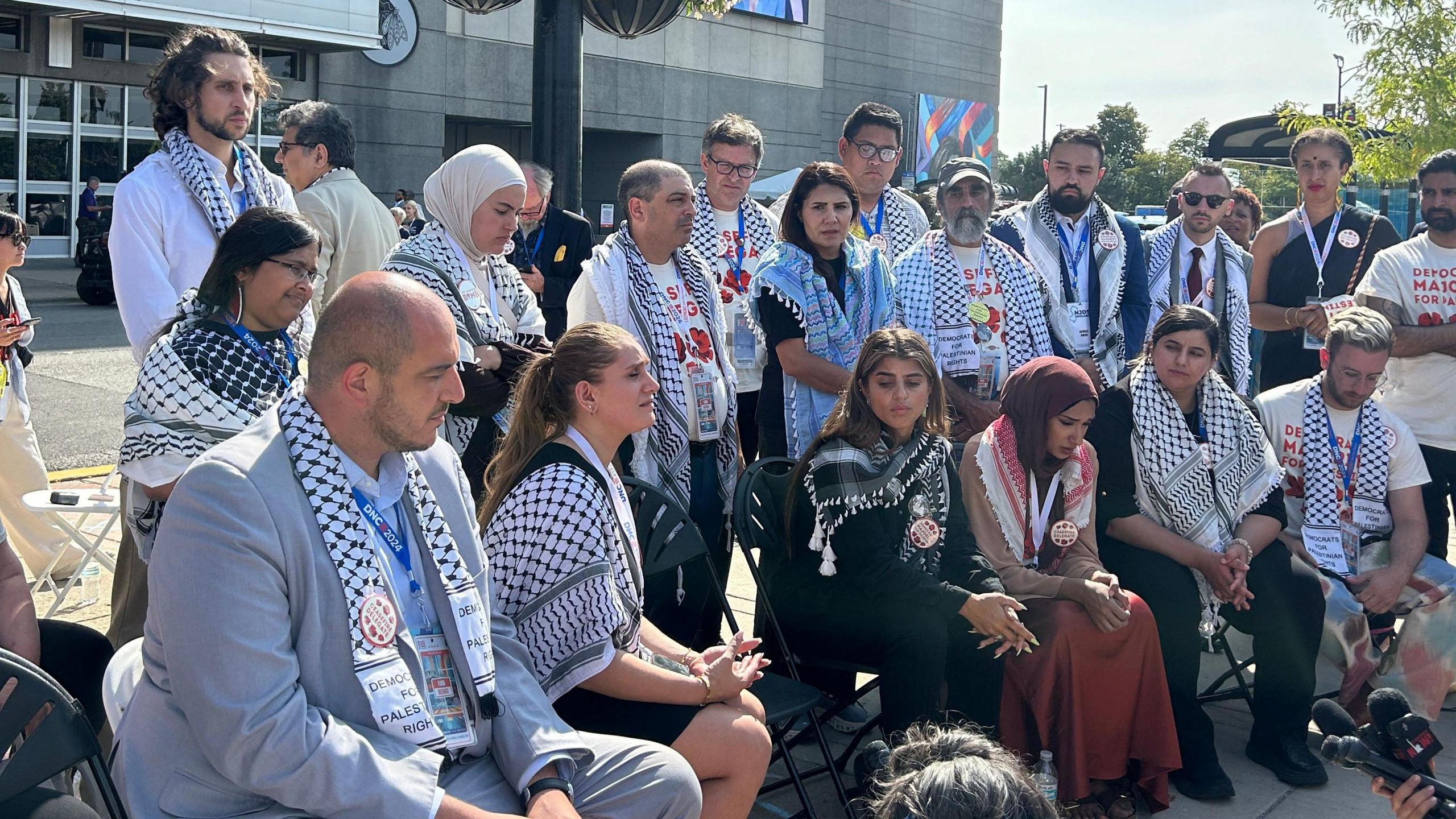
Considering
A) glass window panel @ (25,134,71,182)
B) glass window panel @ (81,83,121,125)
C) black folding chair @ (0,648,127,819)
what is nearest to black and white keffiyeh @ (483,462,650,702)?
black folding chair @ (0,648,127,819)

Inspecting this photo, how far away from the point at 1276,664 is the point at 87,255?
1575 cm

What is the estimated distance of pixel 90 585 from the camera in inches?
206

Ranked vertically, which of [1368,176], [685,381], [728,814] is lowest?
[728,814]

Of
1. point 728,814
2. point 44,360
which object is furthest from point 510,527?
point 44,360

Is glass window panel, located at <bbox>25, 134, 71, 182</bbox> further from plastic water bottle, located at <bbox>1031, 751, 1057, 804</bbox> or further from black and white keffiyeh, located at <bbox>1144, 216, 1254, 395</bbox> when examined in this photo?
plastic water bottle, located at <bbox>1031, 751, 1057, 804</bbox>

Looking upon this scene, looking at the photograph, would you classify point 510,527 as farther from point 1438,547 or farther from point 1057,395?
point 1438,547

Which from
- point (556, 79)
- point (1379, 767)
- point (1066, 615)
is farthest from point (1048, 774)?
point (556, 79)

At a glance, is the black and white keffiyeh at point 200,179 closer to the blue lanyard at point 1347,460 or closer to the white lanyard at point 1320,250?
the blue lanyard at point 1347,460

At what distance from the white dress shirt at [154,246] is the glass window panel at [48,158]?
65.5 feet

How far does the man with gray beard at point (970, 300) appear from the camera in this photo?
16.5 ft

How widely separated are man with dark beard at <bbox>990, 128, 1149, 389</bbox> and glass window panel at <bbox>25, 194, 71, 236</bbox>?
20.0 metres

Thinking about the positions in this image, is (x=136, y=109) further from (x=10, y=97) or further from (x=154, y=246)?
(x=154, y=246)

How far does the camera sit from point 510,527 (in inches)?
116

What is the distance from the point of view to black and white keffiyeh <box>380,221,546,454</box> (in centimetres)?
392
